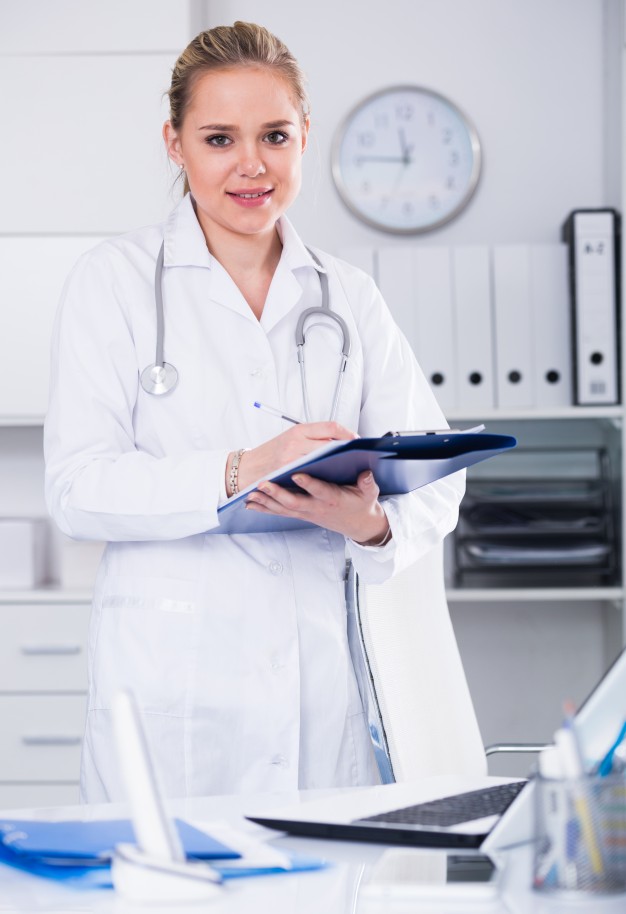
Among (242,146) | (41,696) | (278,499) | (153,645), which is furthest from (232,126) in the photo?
(41,696)

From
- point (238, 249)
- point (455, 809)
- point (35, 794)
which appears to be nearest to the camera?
point (455, 809)

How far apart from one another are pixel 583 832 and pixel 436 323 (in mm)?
2086

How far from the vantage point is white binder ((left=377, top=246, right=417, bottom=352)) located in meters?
2.70

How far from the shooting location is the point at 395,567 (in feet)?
4.55

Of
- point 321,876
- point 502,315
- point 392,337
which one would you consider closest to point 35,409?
point 502,315

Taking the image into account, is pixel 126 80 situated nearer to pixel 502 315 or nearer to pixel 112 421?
pixel 502 315

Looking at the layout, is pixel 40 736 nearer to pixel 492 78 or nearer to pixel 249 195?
pixel 249 195

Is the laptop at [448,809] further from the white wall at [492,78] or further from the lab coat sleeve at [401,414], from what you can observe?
the white wall at [492,78]

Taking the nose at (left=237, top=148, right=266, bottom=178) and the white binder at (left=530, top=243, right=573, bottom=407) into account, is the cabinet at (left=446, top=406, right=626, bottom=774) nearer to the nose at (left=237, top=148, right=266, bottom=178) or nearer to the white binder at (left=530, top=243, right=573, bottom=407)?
the white binder at (left=530, top=243, right=573, bottom=407)

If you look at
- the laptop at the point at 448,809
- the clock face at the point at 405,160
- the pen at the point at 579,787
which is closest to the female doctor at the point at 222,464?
the laptop at the point at 448,809

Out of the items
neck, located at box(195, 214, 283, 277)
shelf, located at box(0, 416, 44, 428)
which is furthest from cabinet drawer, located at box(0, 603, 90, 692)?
neck, located at box(195, 214, 283, 277)

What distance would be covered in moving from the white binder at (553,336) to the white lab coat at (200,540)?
47.1 inches

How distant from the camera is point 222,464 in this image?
1.37 meters

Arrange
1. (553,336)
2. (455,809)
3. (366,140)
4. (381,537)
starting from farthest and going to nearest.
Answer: (366,140)
(553,336)
(381,537)
(455,809)
